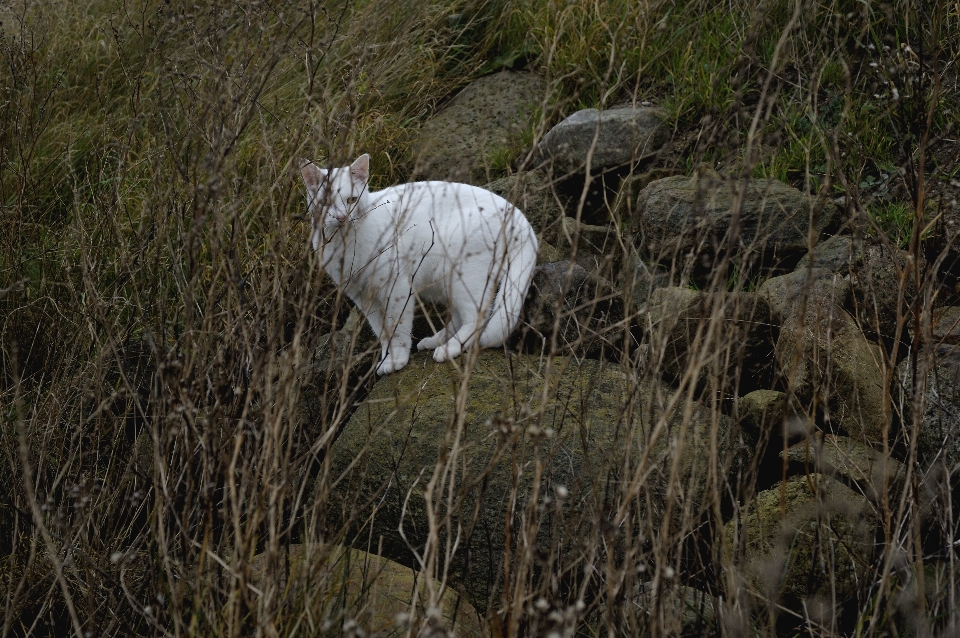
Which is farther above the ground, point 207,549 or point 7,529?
point 207,549

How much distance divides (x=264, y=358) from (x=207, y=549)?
35 centimetres

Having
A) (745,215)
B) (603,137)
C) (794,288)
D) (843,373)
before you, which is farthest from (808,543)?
(603,137)

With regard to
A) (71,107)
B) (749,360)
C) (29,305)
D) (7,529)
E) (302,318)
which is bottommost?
(7,529)

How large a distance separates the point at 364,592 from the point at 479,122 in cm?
297

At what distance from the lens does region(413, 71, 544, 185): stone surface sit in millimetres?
4289

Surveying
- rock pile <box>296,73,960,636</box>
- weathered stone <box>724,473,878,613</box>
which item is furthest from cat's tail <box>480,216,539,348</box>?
weathered stone <box>724,473,878,613</box>

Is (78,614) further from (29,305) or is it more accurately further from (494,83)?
(494,83)

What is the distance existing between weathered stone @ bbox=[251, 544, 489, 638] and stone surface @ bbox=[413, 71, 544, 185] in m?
2.21

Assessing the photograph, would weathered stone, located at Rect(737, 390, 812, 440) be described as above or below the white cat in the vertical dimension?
below

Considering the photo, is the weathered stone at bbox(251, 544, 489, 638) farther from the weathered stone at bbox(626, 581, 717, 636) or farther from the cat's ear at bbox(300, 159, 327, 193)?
the cat's ear at bbox(300, 159, 327, 193)

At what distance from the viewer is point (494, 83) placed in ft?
15.8

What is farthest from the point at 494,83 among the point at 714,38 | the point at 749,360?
the point at 749,360

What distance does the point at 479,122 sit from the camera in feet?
14.8

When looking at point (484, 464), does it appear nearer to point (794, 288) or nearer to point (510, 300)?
point (510, 300)
